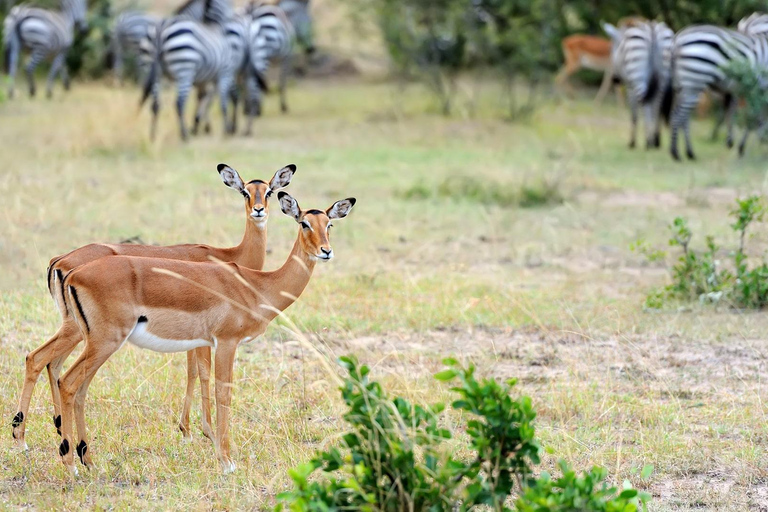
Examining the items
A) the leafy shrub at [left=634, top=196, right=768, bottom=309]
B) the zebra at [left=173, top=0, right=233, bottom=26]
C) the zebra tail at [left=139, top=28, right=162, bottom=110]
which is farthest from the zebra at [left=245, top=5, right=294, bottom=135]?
the leafy shrub at [left=634, top=196, right=768, bottom=309]

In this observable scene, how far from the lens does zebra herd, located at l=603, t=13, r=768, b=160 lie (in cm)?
1292

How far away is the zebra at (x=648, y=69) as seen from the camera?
14281 millimetres

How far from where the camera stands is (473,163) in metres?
12.3

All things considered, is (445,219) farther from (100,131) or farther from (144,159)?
(100,131)

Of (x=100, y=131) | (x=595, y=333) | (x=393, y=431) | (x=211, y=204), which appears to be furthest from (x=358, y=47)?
(x=393, y=431)

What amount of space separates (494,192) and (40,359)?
6.52 metres

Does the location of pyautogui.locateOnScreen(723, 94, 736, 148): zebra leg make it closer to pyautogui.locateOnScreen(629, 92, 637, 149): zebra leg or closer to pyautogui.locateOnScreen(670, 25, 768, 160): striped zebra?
pyautogui.locateOnScreen(670, 25, 768, 160): striped zebra

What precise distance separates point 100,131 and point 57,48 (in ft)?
21.9

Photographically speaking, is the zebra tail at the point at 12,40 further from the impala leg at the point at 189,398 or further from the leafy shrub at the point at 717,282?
the impala leg at the point at 189,398

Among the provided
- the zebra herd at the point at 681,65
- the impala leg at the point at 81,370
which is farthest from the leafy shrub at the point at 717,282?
the zebra herd at the point at 681,65

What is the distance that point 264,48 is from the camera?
16.8m

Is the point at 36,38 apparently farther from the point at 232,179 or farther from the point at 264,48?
the point at 232,179

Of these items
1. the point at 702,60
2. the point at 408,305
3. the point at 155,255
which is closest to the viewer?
the point at 155,255

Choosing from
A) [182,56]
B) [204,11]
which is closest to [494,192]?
[182,56]
